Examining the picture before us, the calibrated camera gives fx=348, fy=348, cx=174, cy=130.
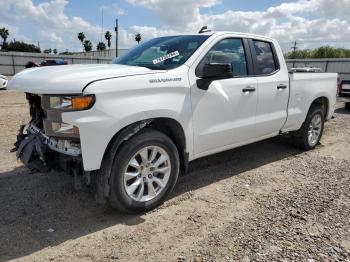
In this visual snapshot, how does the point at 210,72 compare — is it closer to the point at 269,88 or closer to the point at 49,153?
the point at 269,88

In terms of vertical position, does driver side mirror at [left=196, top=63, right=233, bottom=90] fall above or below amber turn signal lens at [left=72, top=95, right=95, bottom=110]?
above

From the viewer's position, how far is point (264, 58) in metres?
5.13

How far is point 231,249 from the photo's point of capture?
3.12 metres

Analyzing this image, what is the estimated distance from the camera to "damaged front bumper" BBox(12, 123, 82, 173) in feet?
11.0

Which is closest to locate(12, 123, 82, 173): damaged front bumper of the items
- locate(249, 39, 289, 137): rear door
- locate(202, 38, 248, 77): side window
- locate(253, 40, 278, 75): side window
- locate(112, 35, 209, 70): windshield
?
locate(112, 35, 209, 70): windshield

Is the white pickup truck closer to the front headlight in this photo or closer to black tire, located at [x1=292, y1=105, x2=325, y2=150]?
the front headlight

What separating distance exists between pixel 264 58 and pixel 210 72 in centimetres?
159

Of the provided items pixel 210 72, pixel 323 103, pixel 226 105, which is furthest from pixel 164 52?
pixel 323 103

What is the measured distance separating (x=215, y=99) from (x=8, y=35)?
8420 centimetres


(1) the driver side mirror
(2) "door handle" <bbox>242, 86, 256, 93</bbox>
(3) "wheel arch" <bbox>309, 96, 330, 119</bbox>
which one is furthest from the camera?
(3) "wheel arch" <bbox>309, 96, 330, 119</bbox>

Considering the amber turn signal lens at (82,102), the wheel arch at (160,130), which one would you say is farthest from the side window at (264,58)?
the amber turn signal lens at (82,102)

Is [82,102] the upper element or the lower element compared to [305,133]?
upper

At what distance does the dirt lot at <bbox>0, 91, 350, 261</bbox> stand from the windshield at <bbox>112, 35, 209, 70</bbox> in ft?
5.27

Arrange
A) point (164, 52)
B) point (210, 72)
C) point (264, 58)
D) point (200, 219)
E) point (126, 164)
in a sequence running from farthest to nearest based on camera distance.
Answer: point (264, 58) < point (164, 52) < point (210, 72) < point (200, 219) < point (126, 164)
